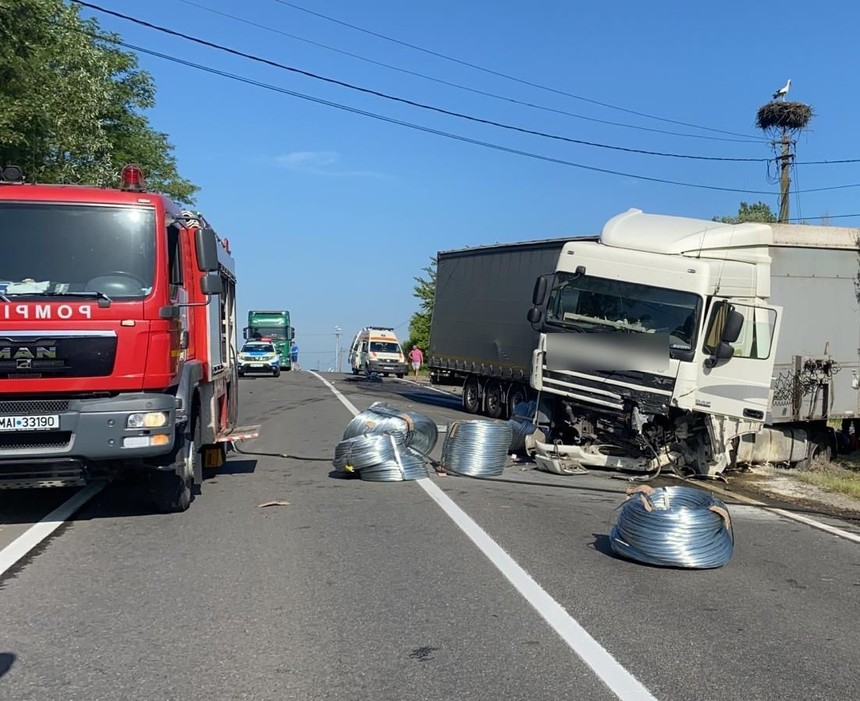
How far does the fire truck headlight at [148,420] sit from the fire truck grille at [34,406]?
0.53 meters

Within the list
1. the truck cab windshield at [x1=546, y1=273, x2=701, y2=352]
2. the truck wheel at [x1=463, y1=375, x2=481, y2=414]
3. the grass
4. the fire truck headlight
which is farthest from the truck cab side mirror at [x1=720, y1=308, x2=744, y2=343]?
the truck wheel at [x1=463, y1=375, x2=481, y2=414]

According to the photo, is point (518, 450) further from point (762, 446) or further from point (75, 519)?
point (75, 519)

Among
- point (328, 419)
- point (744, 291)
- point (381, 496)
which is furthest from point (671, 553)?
point (328, 419)

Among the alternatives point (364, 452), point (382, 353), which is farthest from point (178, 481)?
point (382, 353)

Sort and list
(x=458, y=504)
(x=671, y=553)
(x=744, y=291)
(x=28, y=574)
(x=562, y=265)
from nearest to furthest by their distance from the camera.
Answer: (x=28, y=574)
(x=671, y=553)
(x=458, y=504)
(x=744, y=291)
(x=562, y=265)

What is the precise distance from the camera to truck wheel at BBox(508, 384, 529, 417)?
21016 mm

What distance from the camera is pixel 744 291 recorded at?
39.5ft

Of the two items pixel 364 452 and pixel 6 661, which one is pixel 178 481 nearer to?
pixel 364 452

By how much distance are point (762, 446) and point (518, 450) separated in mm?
3550

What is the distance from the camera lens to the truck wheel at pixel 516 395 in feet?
68.9

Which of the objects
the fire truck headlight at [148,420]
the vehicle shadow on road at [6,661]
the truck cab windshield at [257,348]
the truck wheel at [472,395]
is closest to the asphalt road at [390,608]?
the vehicle shadow on road at [6,661]

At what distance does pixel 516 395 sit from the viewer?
21.5 m

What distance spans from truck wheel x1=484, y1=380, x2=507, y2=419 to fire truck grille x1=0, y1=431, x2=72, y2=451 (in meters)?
15.6

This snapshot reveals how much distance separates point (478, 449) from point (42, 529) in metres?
5.52
